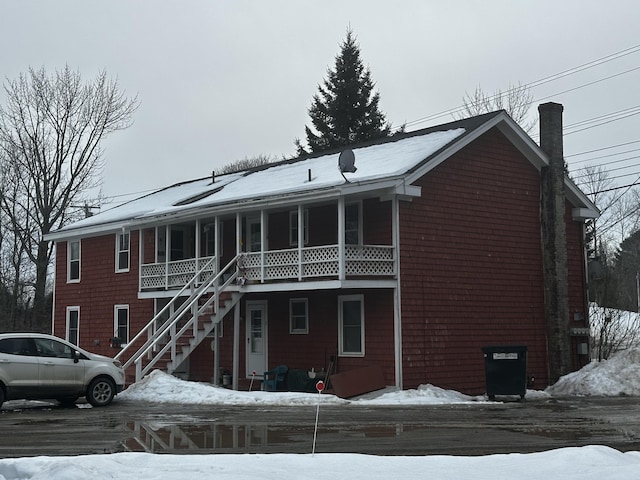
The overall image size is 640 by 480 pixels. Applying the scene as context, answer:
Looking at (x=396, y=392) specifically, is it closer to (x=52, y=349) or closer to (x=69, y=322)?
(x=52, y=349)

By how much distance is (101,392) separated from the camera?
63.8 feet

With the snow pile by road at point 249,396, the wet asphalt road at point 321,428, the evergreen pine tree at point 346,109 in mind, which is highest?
the evergreen pine tree at point 346,109

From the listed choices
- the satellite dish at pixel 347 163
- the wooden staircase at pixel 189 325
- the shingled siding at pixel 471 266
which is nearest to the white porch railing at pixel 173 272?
the wooden staircase at pixel 189 325

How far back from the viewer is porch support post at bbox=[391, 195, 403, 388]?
21516 millimetres

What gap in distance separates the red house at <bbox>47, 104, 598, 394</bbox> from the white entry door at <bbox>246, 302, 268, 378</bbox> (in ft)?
0.17

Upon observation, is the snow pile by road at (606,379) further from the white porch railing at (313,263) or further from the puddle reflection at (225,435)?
the puddle reflection at (225,435)

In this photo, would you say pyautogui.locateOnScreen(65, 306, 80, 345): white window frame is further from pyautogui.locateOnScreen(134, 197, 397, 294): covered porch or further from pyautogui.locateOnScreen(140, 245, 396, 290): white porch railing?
pyautogui.locateOnScreen(140, 245, 396, 290): white porch railing

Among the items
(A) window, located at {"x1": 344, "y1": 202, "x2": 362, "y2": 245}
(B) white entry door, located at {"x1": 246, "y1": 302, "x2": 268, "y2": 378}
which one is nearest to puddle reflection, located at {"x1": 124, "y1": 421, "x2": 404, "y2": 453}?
(A) window, located at {"x1": 344, "y1": 202, "x2": 362, "y2": 245}

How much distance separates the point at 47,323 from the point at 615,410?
39.1 meters

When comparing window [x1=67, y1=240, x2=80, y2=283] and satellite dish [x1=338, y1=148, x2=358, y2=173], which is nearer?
satellite dish [x1=338, y1=148, x2=358, y2=173]

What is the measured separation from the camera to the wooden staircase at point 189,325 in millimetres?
23281

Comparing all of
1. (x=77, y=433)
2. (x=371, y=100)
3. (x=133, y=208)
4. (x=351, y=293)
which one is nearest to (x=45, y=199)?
(x=133, y=208)

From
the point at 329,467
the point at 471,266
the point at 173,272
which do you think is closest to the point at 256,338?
the point at 173,272

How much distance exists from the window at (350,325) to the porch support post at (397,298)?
132cm
